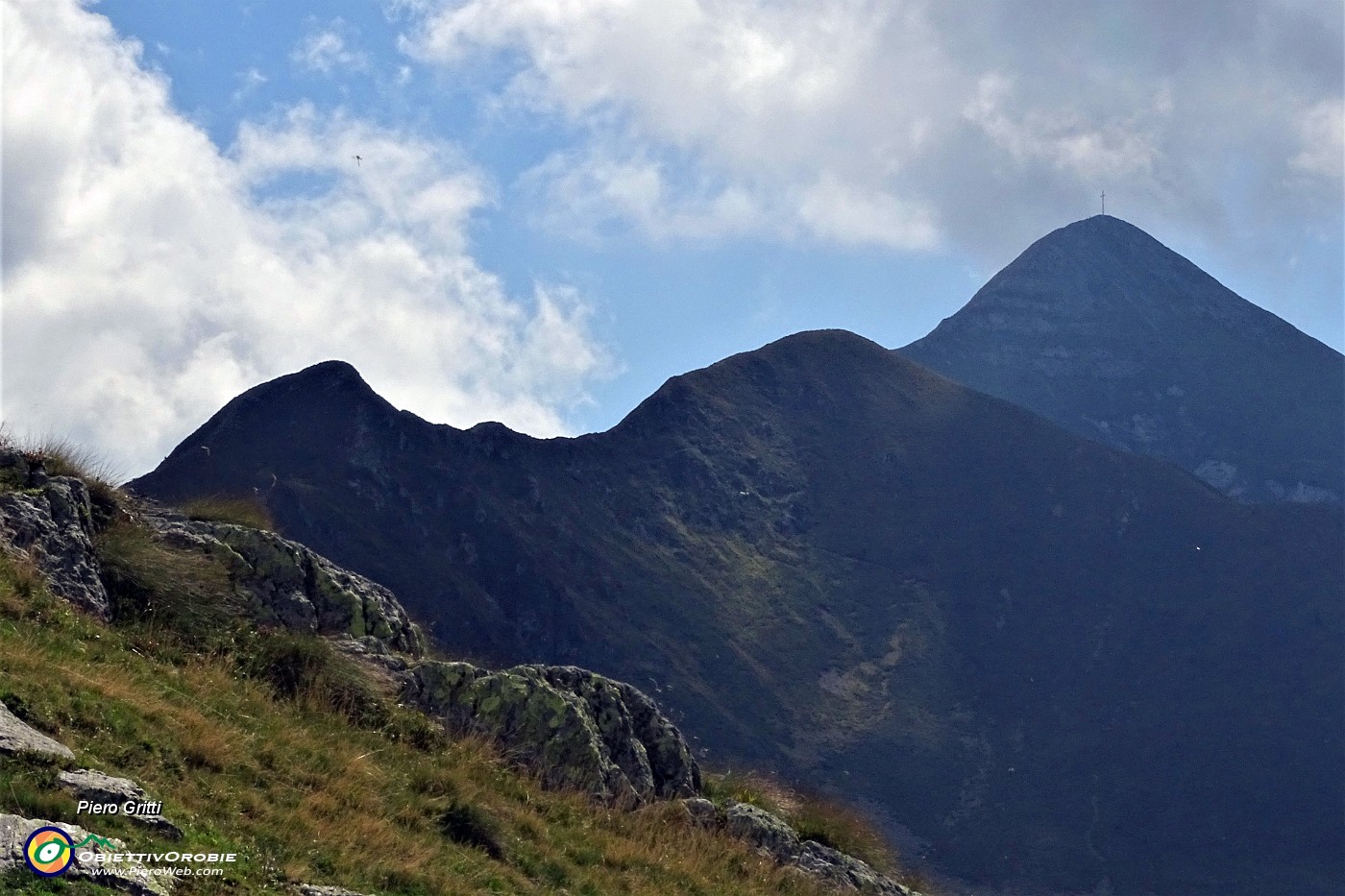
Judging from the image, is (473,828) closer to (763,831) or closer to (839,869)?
(763,831)

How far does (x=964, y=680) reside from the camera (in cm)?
14462

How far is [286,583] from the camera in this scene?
61.9 feet

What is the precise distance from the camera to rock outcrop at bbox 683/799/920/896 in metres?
18.4

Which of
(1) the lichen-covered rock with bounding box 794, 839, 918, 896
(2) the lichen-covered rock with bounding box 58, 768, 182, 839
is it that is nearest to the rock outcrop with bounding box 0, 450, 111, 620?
(2) the lichen-covered rock with bounding box 58, 768, 182, 839

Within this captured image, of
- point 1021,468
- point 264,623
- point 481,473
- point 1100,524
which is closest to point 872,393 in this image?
point 1021,468

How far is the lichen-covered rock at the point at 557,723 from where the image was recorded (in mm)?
17984

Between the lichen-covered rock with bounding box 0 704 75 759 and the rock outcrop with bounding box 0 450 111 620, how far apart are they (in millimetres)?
4444

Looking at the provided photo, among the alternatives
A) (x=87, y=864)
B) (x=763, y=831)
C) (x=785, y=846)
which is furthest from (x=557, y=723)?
(x=87, y=864)

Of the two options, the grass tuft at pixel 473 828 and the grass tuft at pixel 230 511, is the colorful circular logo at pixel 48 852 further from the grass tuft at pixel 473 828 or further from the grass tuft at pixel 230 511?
the grass tuft at pixel 230 511

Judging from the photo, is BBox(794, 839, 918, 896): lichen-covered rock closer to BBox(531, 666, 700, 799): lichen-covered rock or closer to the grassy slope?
the grassy slope

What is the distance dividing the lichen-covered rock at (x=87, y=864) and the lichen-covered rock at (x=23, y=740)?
0.95 metres

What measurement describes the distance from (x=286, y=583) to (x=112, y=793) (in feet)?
26.4

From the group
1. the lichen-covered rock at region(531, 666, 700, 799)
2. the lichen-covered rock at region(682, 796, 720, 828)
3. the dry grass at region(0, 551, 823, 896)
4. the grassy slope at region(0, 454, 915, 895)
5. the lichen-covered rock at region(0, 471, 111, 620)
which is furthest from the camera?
the lichen-covered rock at region(531, 666, 700, 799)

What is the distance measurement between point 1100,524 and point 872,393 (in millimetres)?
33344
